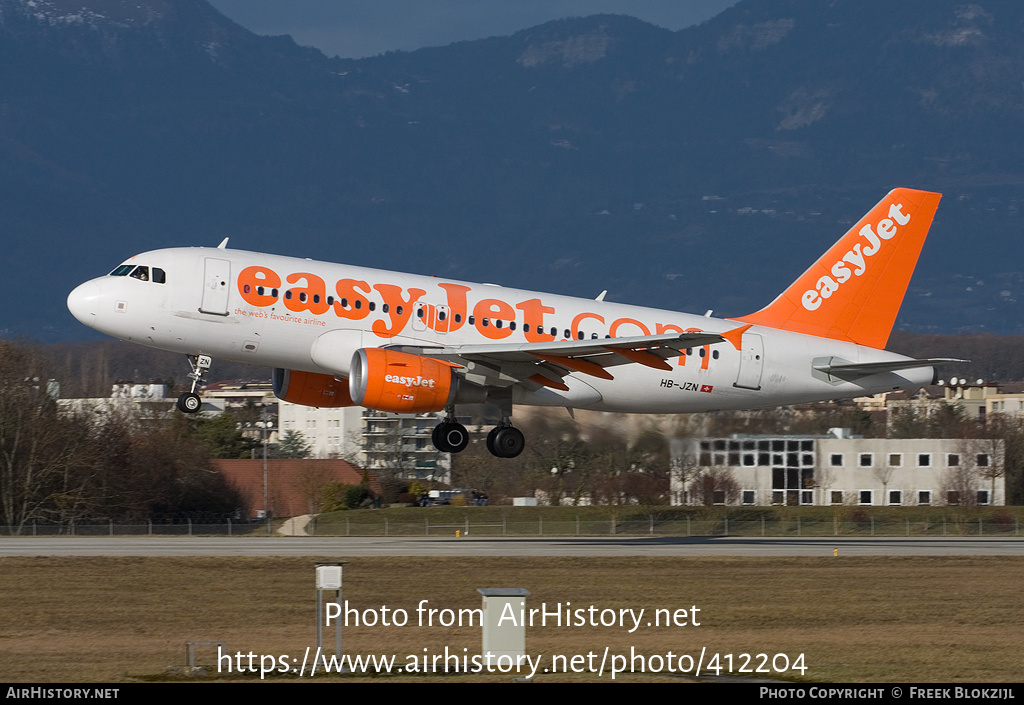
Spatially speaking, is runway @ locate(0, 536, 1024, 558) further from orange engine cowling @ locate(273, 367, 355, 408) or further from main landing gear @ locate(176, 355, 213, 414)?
main landing gear @ locate(176, 355, 213, 414)

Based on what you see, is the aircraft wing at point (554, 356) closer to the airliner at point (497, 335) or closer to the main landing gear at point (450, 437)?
the airliner at point (497, 335)

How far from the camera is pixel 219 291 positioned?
35062mm

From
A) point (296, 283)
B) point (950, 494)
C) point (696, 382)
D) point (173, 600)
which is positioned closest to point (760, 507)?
point (950, 494)

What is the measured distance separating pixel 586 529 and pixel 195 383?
935 inches

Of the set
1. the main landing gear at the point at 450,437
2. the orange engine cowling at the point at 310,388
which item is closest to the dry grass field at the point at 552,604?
the main landing gear at the point at 450,437

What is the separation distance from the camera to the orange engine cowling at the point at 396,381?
3472 centimetres

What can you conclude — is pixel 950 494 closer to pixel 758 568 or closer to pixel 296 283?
pixel 758 568

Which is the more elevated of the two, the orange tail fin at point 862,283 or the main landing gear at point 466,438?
the orange tail fin at point 862,283

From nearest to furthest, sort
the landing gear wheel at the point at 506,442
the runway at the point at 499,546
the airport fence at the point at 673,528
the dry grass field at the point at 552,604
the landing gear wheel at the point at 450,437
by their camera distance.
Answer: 1. the dry grass field at the point at 552,604
2. the landing gear wheel at the point at 450,437
3. the landing gear wheel at the point at 506,442
4. the runway at the point at 499,546
5. the airport fence at the point at 673,528

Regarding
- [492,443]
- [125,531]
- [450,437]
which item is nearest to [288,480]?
[125,531]

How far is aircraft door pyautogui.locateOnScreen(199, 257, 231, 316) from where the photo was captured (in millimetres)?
A: 34969

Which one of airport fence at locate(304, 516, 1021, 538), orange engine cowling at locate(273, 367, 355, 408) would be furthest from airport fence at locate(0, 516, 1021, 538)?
orange engine cowling at locate(273, 367, 355, 408)

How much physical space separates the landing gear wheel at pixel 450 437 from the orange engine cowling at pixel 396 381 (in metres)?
2.52

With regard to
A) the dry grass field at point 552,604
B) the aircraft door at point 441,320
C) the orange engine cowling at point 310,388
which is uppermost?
the aircraft door at point 441,320
